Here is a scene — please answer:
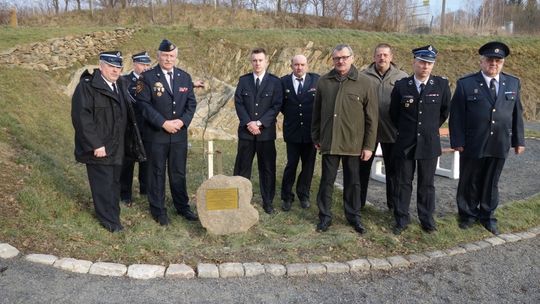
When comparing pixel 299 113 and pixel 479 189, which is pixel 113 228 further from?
pixel 479 189

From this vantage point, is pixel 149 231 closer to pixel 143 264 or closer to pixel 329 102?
pixel 143 264

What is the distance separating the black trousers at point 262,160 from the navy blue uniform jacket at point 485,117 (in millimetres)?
2165

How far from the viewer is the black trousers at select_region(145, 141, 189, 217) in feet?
16.4

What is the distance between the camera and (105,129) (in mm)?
4637

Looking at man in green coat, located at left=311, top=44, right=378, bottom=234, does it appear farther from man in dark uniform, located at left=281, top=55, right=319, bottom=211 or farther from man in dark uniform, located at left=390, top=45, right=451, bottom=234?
man in dark uniform, located at left=281, top=55, right=319, bottom=211

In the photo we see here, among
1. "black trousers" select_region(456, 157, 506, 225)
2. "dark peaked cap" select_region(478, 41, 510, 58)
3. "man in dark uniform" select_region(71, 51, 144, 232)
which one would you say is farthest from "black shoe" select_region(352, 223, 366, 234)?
"man in dark uniform" select_region(71, 51, 144, 232)

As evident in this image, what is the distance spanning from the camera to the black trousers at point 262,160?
18.0 ft

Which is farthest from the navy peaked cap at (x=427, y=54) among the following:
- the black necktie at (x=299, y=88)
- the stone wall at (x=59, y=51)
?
the stone wall at (x=59, y=51)

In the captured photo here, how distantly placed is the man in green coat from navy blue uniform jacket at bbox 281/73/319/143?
1.75 ft

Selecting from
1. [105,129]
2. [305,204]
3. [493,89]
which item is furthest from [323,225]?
[105,129]

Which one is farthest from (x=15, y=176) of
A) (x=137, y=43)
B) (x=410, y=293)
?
(x=137, y=43)

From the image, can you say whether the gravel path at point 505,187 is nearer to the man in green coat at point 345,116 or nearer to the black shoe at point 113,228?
the man in green coat at point 345,116

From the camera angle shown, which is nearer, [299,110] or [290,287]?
[290,287]

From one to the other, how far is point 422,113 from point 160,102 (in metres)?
2.87
